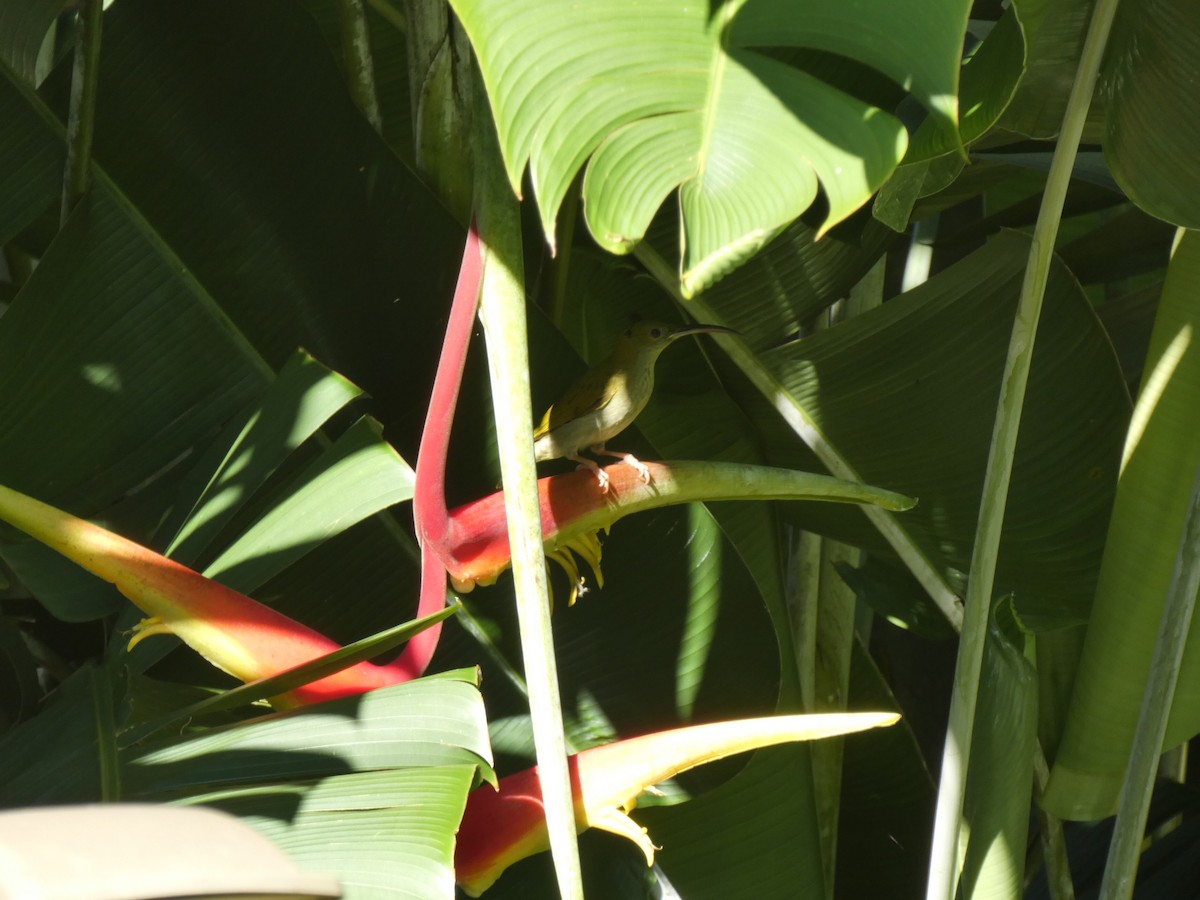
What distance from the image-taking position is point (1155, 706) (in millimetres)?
785

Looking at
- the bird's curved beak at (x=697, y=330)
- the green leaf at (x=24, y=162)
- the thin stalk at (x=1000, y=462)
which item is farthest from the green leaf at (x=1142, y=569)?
the green leaf at (x=24, y=162)

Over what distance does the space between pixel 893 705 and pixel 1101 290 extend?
0.98 metres

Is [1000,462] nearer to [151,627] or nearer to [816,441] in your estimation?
[816,441]

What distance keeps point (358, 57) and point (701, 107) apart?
510mm

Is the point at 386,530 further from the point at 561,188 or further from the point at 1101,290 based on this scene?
the point at 1101,290

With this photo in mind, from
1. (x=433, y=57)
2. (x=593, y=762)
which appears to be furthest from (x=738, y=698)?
(x=433, y=57)

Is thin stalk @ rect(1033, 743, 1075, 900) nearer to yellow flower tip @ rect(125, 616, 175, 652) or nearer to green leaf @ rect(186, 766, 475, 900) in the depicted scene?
green leaf @ rect(186, 766, 475, 900)

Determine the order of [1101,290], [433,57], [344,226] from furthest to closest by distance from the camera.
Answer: [1101,290], [344,226], [433,57]

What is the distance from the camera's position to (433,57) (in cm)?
69

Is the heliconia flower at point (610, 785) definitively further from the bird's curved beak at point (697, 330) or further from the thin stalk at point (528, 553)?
the bird's curved beak at point (697, 330)

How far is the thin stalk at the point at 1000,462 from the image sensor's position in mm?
673

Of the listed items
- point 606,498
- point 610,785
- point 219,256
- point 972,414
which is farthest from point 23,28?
point 972,414

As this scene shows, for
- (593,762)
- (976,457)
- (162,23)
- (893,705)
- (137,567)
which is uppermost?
(162,23)

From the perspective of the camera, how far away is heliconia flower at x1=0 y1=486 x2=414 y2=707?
0.53 m
